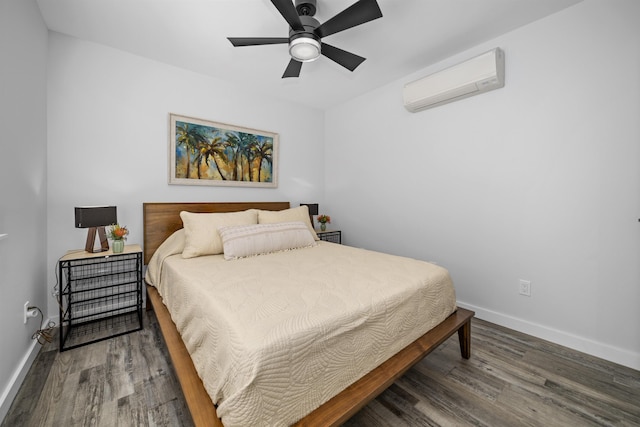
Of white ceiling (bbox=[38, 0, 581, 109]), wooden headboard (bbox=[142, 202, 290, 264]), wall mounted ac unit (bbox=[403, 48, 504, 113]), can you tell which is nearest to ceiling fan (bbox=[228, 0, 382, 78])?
white ceiling (bbox=[38, 0, 581, 109])

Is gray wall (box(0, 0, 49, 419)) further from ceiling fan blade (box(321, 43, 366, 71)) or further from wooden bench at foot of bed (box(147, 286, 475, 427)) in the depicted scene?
ceiling fan blade (box(321, 43, 366, 71))

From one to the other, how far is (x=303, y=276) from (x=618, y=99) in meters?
2.45

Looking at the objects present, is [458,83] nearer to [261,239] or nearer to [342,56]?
[342,56]

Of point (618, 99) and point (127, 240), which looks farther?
point (127, 240)

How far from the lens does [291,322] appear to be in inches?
43.2

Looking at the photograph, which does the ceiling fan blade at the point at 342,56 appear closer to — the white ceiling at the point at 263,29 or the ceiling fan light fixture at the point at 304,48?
the ceiling fan light fixture at the point at 304,48

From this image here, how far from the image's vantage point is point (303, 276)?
1.70 m

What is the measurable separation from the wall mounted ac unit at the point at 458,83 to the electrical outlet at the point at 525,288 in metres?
1.70

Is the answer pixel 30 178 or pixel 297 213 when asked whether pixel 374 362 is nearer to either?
pixel 297 213

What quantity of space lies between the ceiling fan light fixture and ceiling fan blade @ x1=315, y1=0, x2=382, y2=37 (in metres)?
0.08

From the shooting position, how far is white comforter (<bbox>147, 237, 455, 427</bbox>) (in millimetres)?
950

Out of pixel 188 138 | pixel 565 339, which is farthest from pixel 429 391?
pixel 188 138

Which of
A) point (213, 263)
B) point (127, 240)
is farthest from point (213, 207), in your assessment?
point (213, 263)

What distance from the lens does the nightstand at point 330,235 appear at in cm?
359
